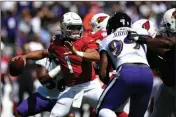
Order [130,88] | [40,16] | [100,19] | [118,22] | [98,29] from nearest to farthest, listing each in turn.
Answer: [130,88] < [118,22] < [98,29] < [100,19] < [40,16]

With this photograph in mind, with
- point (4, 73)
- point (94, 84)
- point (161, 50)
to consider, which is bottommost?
point (4, 73)

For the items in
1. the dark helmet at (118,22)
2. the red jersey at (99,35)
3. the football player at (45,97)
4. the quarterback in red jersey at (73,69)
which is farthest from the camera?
the football player at (45,97)

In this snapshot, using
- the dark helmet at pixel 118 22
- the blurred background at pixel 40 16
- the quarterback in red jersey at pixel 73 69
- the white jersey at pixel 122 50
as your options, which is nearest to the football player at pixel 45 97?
the quarterback in red jersey at pixel 73 69

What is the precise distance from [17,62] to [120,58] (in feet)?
5.40

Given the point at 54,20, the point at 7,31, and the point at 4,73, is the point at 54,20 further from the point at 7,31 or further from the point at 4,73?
the point at 4,73

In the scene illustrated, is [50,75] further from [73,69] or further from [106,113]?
[106,113]

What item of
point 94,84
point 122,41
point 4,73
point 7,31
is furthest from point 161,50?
point 7,31

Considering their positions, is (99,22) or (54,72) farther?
(99,22)

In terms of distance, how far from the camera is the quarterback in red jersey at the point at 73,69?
332 inches

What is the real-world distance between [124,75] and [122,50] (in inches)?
11.3

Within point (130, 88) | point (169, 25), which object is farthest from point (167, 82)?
point (130, 88)

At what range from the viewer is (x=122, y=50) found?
24.6ft

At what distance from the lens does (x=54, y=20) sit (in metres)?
16.4

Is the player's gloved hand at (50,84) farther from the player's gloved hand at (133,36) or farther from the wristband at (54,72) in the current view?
the player's gloved hand at (133,36)
